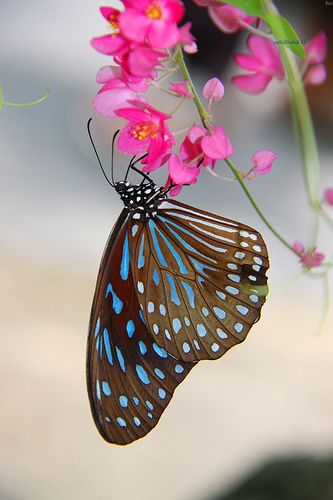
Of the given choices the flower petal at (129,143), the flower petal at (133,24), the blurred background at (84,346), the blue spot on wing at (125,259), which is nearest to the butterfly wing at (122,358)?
the blue spot on wing at (125,259)

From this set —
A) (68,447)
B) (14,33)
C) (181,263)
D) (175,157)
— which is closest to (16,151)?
(14,33)

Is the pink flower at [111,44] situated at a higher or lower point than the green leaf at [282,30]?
higher

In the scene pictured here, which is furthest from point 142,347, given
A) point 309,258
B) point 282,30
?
point 282,30

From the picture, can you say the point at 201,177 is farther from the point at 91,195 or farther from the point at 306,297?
the point at 306,297

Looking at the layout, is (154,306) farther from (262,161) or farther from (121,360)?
(262,161)

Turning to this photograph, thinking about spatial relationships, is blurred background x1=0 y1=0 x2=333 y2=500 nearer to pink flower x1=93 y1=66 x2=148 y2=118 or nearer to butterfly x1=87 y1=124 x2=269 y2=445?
butterfly x1=87 y1=124 x2=269 y2=445

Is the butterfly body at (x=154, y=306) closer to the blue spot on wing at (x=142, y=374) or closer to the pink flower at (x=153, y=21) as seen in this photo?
the blue spot on wing at (x=142, y=374)

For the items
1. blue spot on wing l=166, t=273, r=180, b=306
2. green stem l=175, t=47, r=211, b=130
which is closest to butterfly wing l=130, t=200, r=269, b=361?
blue spot on wing l=166, t=273, r=180, b=306
